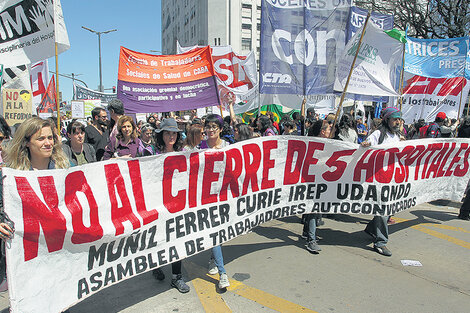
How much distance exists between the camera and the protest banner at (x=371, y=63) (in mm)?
4941

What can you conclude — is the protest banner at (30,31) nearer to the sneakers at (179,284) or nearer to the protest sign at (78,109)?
the sneakers at (179,284)

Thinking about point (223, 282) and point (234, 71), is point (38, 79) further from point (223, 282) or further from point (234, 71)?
point (223, 282)

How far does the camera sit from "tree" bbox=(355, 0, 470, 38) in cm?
2059

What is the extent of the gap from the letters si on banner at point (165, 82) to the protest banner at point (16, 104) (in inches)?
80.9

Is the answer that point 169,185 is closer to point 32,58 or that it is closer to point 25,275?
point 25,275

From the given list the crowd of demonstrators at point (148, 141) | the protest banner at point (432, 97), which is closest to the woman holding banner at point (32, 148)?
the crowd of demonstrators at point (148, 141)

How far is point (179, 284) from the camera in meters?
3.39

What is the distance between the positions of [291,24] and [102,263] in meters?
Result: 5.46

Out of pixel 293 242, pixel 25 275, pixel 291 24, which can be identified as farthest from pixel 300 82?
pixel 25 275

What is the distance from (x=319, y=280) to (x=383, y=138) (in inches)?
87.8

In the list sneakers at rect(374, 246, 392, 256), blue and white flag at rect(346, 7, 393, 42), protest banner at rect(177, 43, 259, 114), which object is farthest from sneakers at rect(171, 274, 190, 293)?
protest banner at rect(177, 43, 259, 114)

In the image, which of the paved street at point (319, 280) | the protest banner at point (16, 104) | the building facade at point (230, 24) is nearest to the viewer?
the paved street at point (319, 280)

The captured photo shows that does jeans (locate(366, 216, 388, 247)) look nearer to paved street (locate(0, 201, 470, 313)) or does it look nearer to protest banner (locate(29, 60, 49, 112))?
paved street (locate(0, 201, 470, 313))

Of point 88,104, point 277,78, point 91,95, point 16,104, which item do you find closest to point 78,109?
point 88,104
